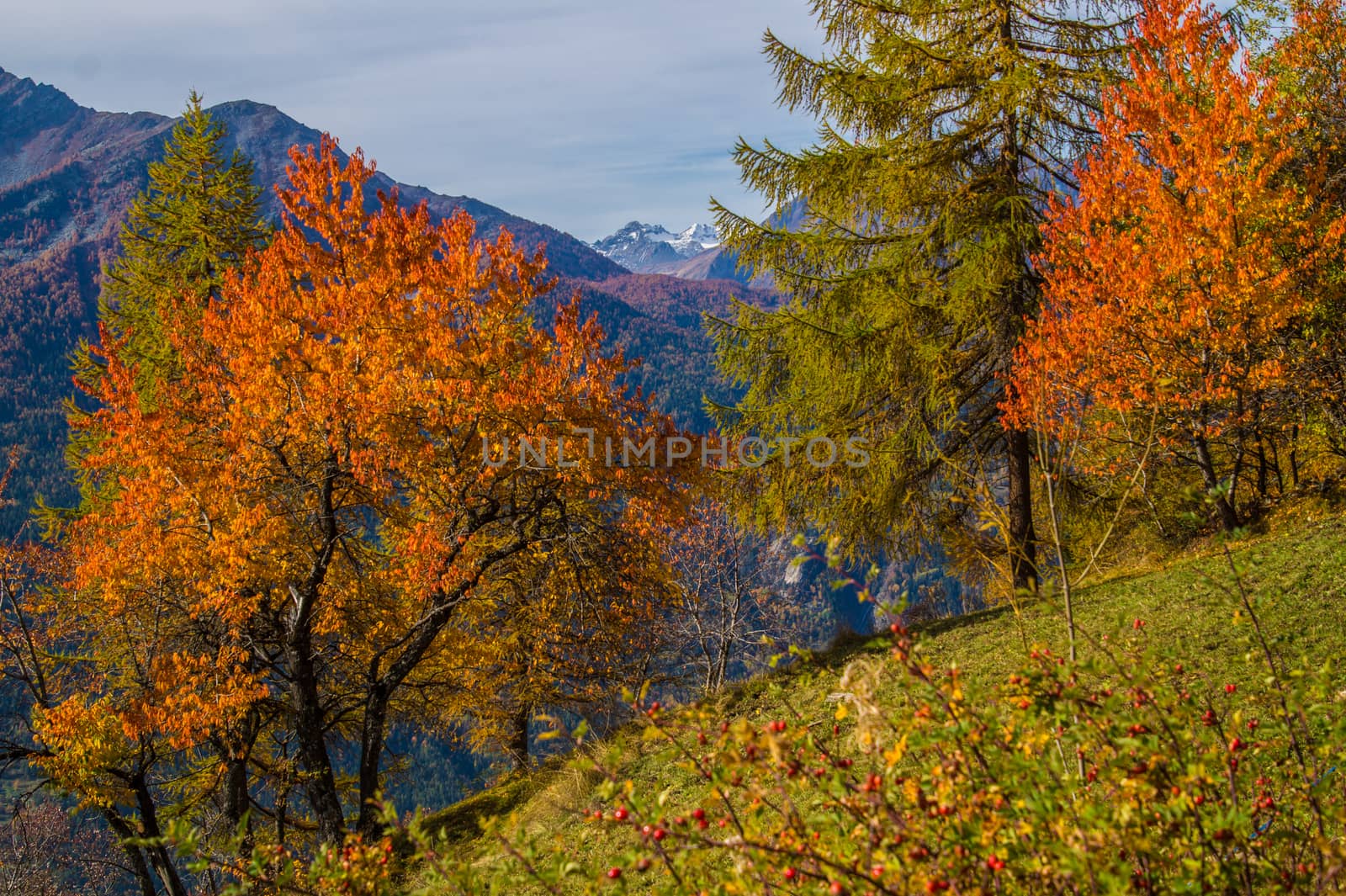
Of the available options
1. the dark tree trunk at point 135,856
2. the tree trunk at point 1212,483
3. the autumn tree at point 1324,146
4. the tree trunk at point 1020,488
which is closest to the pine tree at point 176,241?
the dark tree trunk at point 135,856

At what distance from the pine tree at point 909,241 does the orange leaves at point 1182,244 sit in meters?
0.86

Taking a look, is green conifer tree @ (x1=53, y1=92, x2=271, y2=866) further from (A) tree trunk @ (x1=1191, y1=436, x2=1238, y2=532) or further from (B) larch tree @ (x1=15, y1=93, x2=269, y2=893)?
(A) tree trunk @ (x1=1191, y1=436, x2=1238, y2=532)

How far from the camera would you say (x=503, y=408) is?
9250mm

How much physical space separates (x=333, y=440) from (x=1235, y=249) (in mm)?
10838

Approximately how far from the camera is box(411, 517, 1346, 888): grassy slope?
249 inches

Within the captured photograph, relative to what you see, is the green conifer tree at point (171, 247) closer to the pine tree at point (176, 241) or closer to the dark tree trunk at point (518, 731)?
the pine tree at point (176, 241)

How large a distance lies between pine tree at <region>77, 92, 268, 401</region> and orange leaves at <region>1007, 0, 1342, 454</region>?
1414 cm

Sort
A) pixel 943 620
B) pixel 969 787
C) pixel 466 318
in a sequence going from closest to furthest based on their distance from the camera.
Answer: pixel 969 787
pixel 466 318
pixel 943 620

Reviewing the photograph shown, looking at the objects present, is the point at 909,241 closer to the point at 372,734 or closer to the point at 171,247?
the point at 372,734

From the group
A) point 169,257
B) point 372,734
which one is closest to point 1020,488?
point 372,734

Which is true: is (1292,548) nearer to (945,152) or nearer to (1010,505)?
(1010,505)

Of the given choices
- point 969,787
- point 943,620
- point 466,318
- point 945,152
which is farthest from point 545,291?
point 969,787

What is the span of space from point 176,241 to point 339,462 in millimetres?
9785

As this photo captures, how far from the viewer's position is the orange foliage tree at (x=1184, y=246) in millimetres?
8961
